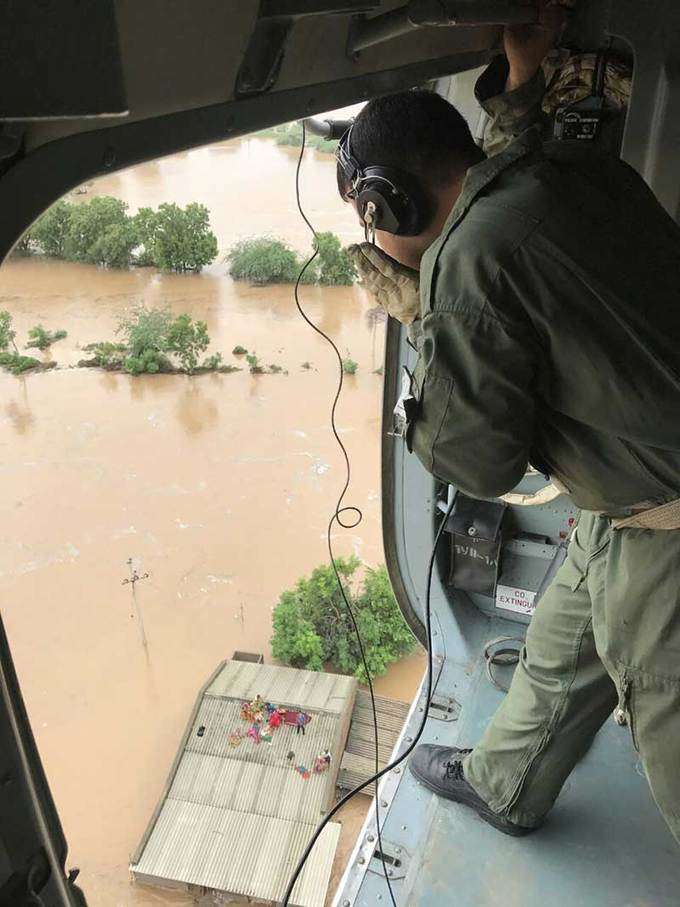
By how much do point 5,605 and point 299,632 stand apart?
4502mm

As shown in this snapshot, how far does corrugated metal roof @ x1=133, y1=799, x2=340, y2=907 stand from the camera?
6801 millimetres

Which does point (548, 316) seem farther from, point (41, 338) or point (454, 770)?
point (41, 338)

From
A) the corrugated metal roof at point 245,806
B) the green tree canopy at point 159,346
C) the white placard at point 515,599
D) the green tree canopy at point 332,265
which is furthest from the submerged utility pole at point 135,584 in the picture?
the white placard at point 515,599

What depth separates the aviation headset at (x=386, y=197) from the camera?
3.64 ft

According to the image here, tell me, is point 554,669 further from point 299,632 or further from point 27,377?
point 27,377

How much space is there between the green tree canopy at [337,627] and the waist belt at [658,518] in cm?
897

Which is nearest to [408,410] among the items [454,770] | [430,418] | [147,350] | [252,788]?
[430,418]

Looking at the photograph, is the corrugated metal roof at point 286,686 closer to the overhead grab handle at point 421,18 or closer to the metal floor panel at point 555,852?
the metal floor panel at point 555,852

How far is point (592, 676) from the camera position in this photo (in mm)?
1510

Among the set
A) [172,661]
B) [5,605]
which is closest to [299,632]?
[172,661]

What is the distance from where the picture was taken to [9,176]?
59 cm

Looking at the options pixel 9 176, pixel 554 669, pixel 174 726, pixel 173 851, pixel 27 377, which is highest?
pixel 9 176

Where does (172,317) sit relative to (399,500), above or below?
below

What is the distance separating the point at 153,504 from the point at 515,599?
1098 cm
